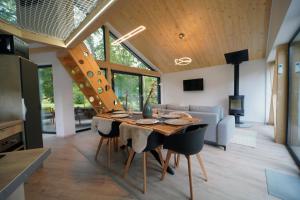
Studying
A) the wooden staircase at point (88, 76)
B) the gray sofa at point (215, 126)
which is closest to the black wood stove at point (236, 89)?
the gray sofa at point (215, 126)

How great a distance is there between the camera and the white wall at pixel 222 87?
5.62 m

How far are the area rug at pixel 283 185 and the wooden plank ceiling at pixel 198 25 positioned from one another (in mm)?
3705

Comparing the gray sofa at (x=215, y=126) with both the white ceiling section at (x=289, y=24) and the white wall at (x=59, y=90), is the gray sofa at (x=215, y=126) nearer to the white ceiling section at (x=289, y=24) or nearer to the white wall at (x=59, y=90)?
the white ceiling section at (x=289, y=24)

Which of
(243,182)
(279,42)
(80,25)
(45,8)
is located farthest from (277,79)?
(45,8)

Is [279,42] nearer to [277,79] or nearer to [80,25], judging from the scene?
[277,79]

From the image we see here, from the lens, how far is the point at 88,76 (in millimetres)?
4129

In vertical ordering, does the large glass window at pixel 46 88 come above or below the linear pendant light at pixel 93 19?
below

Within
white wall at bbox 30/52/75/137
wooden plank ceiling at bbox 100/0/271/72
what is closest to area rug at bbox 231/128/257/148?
wooden plank ceiling at bbox 100/0/271/72

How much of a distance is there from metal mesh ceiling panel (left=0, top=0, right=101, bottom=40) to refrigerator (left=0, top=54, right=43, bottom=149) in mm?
732

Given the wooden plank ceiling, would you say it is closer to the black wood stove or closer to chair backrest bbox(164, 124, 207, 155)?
the black wood stove

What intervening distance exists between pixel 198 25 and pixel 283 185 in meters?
4.24

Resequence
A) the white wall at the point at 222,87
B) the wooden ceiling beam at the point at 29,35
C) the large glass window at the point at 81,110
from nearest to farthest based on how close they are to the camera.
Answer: the wooden ceiling beam at the point at 29,35 → the large glass window at the point at 81,110 → the white wall at the point at 222,87

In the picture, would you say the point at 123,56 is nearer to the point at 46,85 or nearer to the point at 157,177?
the point at 46,85

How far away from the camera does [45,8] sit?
2.23 meters
